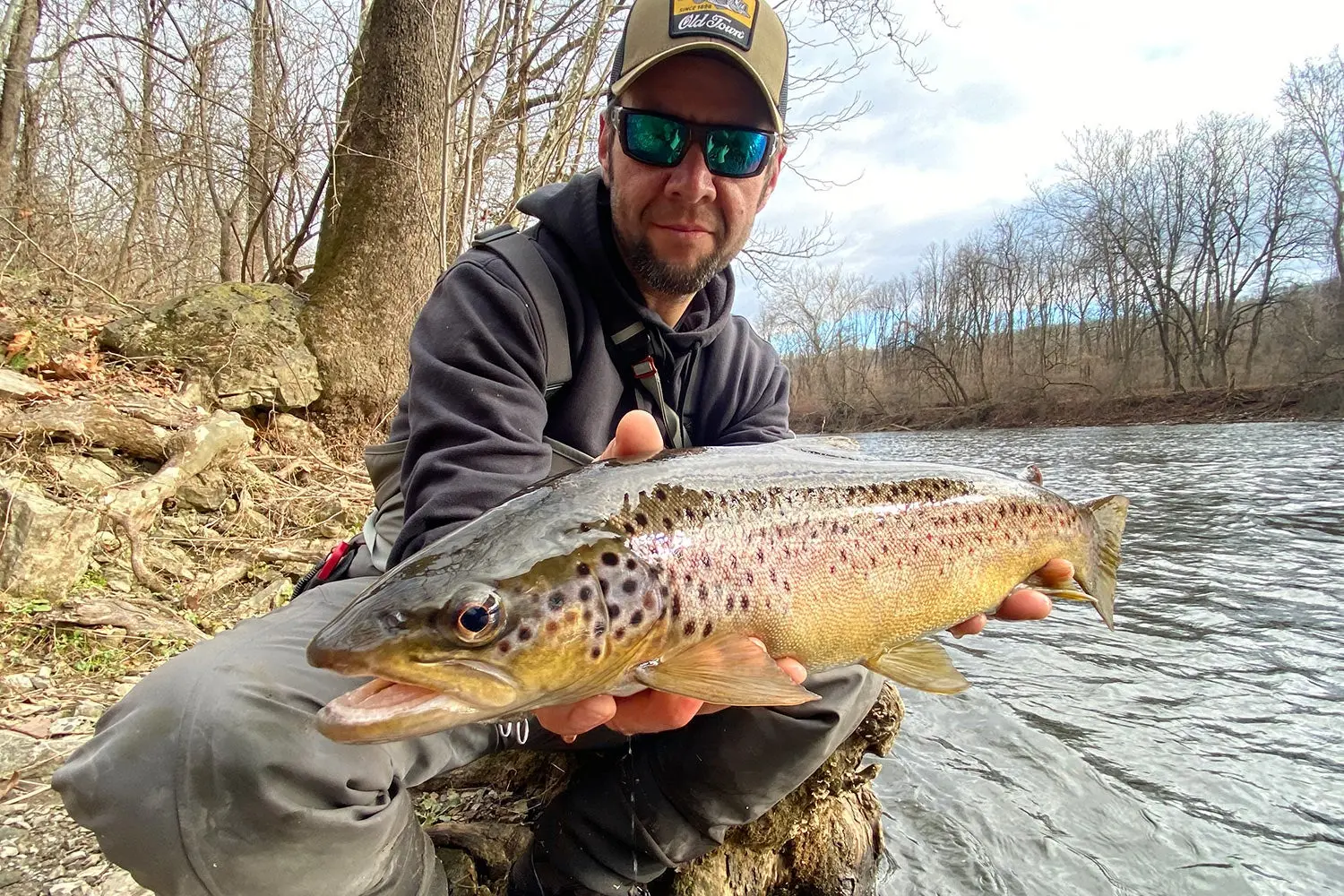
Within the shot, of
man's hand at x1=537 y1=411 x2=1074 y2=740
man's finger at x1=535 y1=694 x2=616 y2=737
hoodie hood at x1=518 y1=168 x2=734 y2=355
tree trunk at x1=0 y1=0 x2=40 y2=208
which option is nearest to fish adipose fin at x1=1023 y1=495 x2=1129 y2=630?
man's hand at x1=537 y1=411 x2=1074 y2=740

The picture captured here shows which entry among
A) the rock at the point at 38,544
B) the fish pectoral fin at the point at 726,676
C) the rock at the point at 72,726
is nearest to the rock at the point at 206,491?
the rock at the point at 38,544

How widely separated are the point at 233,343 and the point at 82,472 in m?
2.12

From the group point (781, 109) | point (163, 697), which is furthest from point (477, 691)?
point (781, 109)

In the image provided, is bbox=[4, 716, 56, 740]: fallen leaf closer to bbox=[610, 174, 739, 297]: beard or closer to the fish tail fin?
bbox=[610, 174, 739, 297]: beard

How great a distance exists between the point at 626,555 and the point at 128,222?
13.5m

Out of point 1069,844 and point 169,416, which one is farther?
point 169,416

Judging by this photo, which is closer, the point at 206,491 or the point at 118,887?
the point at 118,887

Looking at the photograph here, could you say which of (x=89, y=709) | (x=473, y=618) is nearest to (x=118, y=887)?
(x=89, y=709)

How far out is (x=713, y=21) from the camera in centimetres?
265

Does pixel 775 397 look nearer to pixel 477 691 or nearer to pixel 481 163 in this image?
pixel 477 691

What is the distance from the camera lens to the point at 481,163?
28.8 feet

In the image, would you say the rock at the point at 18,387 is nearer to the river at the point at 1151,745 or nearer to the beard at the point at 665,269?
the beard at the point at 665,269

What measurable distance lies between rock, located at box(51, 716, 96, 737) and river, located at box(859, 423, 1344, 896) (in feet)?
10.4

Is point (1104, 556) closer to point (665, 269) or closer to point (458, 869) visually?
point (665, 269)
